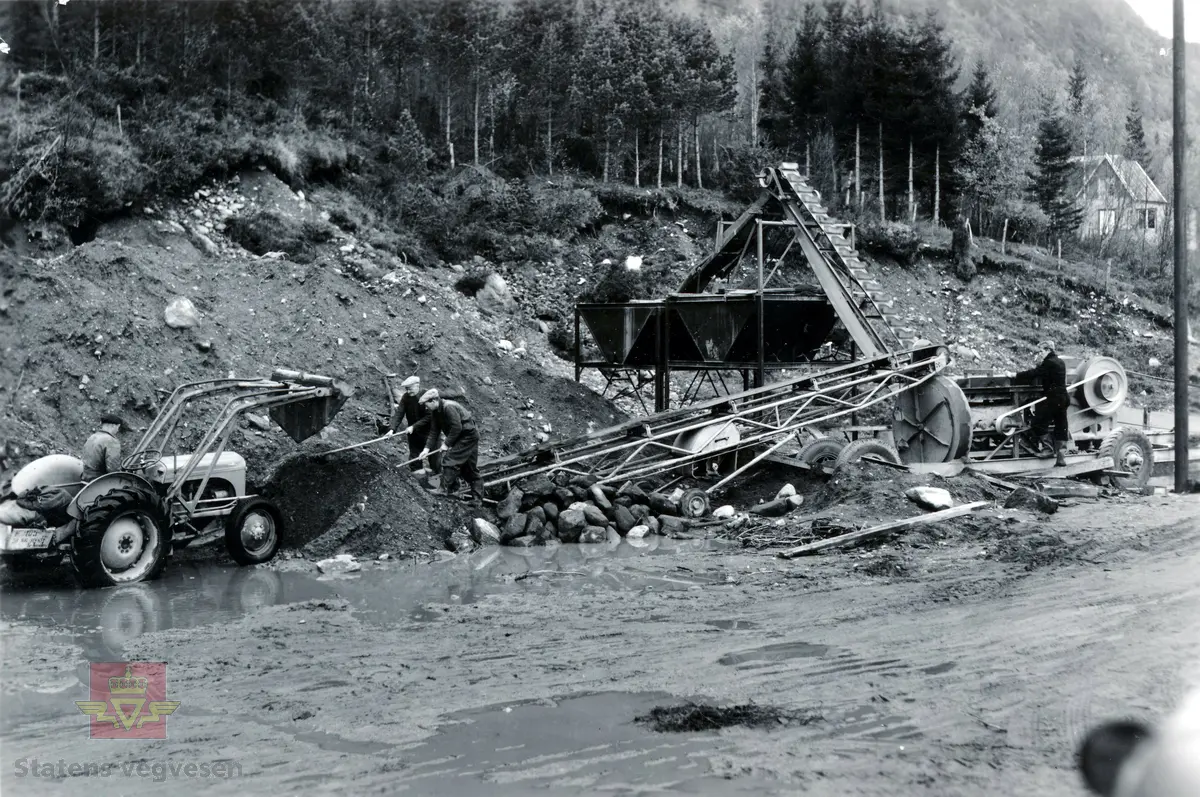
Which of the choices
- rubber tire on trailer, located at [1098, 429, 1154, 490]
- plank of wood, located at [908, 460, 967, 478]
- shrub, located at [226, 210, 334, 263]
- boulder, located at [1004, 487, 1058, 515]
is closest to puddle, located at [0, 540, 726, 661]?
boulder, located at [1004, 487, 1058, 515]

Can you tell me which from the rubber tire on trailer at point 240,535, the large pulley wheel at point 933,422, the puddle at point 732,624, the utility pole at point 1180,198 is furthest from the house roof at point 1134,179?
the rubber tire on trailer at point 240,535

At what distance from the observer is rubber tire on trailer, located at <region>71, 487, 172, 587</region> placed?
9273 millimetres

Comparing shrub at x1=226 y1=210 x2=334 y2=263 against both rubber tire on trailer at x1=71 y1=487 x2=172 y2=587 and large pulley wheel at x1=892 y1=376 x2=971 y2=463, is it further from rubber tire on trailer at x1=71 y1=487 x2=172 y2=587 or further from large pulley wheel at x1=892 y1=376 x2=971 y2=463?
large pulley wheel at x1=892 y1=376 x2=971 y2=463

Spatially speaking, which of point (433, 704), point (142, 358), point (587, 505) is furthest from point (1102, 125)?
point (433, 704)

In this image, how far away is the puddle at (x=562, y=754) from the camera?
486 centimetres

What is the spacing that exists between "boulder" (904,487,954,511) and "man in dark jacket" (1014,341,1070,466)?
383cm

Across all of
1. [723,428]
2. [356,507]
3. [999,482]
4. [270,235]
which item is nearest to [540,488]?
[356,507]

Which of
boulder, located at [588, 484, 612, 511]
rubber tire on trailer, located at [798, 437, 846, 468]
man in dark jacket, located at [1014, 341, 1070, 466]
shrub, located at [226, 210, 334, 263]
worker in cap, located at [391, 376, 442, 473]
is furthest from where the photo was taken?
shrub, located at [226, 210, 334, 263]

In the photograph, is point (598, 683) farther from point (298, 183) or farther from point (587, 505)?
point (298, 183)

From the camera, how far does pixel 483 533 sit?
12125 mm

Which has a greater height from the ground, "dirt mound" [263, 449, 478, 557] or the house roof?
the house roof

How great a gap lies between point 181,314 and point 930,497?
39.1 feet

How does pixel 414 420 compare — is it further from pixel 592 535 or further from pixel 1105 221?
pixel 1105 221

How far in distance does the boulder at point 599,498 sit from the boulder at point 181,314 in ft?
25.8
